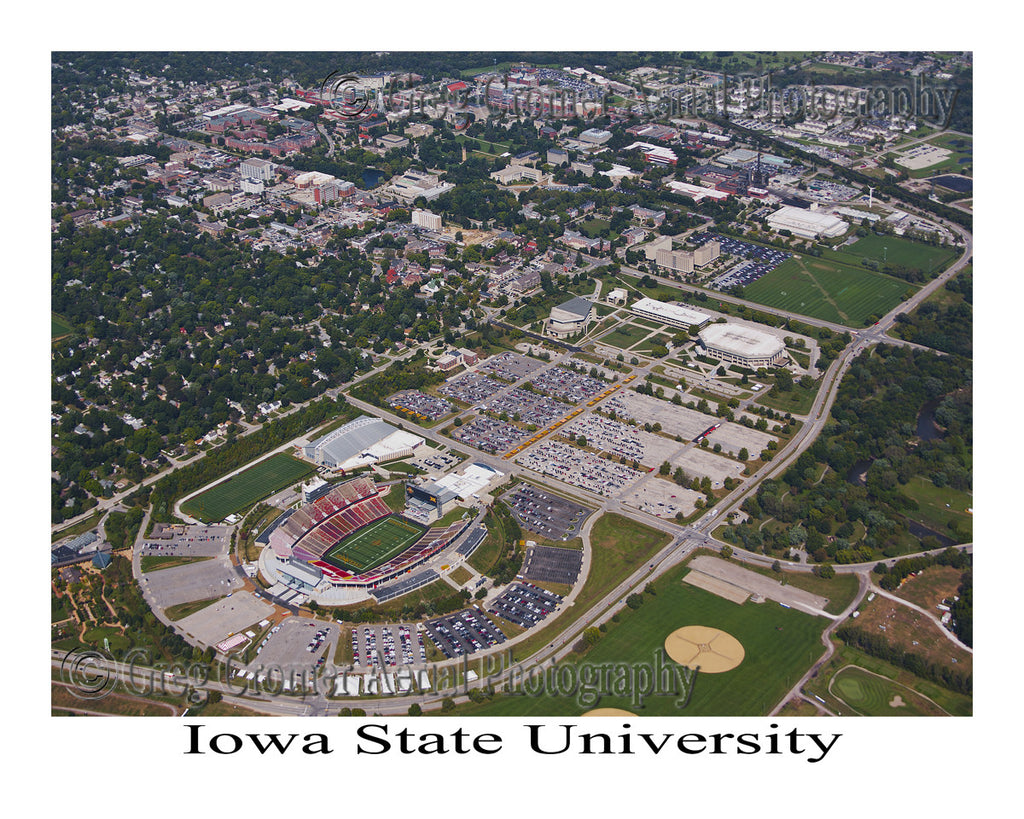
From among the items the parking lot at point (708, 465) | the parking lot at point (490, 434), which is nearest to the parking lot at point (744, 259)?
the parking lot at point (708, 465)

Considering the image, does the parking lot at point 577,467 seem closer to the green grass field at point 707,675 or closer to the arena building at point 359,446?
the arena building at point 359,446

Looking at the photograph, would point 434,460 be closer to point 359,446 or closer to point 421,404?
point 359,446

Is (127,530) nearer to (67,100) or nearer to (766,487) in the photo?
(766,487)

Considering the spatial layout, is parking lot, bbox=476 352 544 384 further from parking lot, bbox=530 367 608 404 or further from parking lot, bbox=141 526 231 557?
parking lot, bbox=141 526 231 557

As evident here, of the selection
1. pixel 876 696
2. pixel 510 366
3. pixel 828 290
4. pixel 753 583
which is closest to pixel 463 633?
pixel 753 583

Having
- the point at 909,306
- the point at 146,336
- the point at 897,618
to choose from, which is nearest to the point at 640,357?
the point at 909,306
